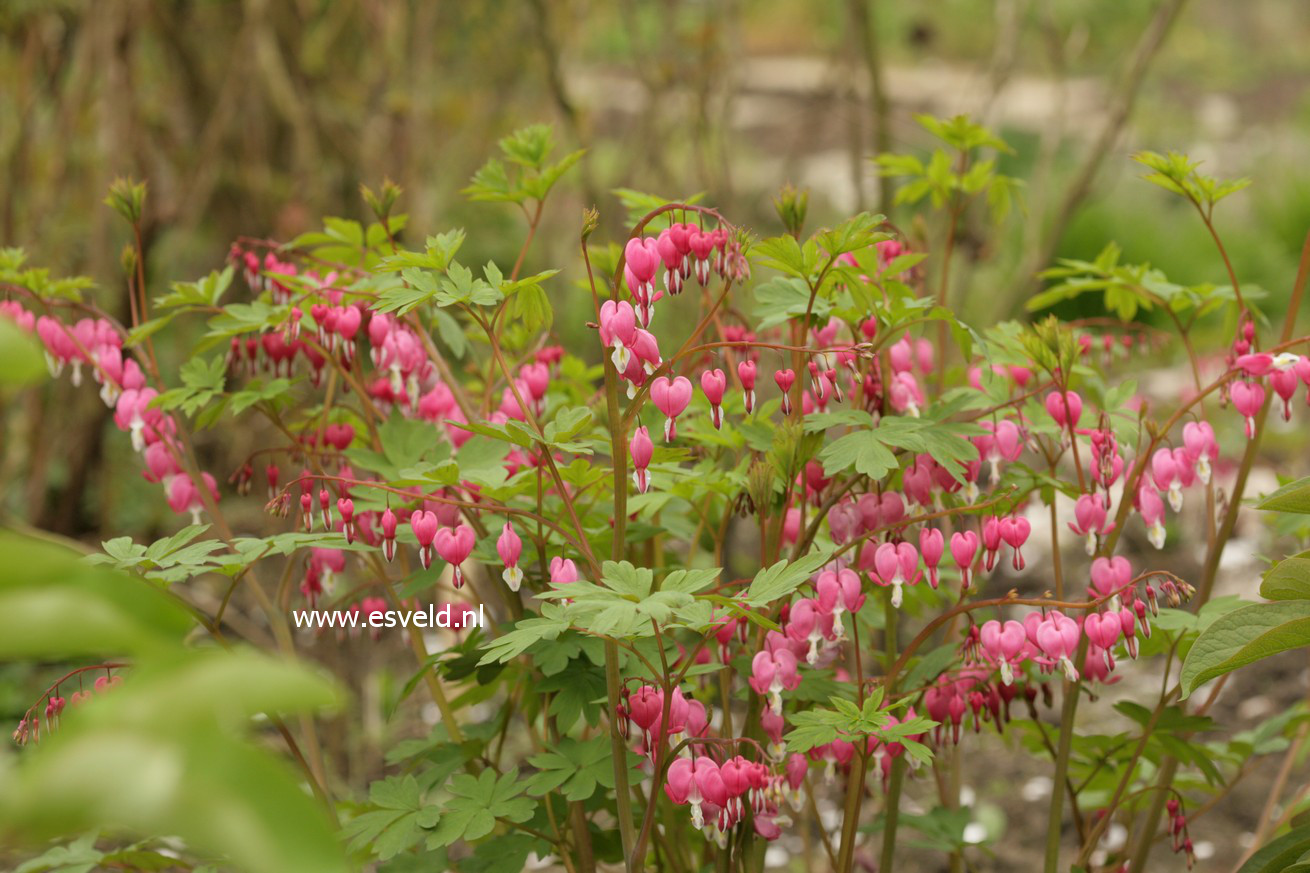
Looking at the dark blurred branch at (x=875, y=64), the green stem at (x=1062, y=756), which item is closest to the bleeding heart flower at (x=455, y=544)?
the green stem at (x=1062, y=756)

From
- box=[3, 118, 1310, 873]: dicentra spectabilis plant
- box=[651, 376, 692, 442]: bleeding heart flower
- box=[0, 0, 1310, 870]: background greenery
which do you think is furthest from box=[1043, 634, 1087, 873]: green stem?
box=[0, 0, 1310, 870]: background greenery

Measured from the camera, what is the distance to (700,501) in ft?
6.09

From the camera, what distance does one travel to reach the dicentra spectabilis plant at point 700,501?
141 centimetres

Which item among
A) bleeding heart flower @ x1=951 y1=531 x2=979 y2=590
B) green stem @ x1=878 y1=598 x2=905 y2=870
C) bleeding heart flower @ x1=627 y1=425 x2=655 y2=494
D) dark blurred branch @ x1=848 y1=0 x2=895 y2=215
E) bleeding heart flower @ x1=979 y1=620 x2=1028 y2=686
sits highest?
dark blurred branch @ x1=848 y1=0 x2=895 y2=215

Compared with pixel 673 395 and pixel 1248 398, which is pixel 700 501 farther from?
pixel 1248 398

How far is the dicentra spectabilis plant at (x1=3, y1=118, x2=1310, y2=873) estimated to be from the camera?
1.41 metres

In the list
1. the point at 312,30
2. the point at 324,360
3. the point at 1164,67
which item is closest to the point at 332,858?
the point at 324,360

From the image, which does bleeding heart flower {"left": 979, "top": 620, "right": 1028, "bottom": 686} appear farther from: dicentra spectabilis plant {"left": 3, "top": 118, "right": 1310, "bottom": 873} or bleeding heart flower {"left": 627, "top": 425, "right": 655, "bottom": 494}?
bleeding heart flower {"left": 627, "top": 425, "right": 655, "bottom": 494}

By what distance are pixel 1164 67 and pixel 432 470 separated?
54.4 ft

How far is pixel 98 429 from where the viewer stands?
4.61m

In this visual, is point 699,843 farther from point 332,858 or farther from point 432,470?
point 332,858

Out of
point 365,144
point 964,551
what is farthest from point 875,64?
point 964,551

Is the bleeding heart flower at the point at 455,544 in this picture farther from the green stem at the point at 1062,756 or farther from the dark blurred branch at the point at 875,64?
the dark blurred branch at the point at 875,64

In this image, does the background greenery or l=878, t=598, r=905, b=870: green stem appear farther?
the background greenery
